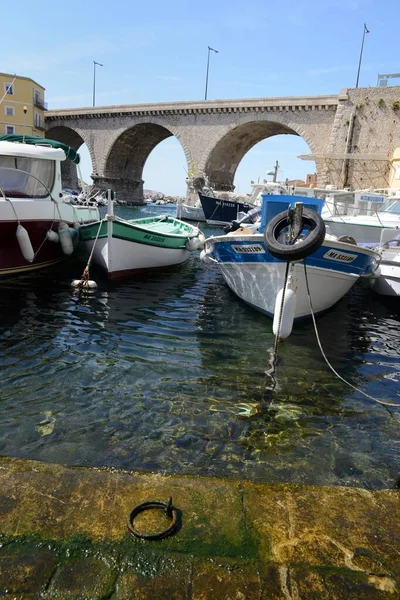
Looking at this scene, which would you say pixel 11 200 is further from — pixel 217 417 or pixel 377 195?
pixel 377 195

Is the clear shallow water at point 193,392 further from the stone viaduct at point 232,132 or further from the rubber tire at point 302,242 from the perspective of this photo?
the stone viaduct at point 232,132

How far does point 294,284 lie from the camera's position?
6938mm

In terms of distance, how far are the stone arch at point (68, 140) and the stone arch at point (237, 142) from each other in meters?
16.8

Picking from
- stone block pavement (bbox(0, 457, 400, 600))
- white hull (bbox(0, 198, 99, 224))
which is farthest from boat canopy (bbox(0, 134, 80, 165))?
stone block pavement (bbox(0, 457, 400, 600))

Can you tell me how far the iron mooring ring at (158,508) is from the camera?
219cm

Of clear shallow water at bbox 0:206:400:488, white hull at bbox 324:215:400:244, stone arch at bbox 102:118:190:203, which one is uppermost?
stone arch at bbox 102:118:190:203

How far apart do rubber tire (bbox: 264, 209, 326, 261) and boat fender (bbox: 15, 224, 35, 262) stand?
582 cm

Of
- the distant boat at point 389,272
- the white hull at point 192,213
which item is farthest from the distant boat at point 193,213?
the distant boat at point 389,272

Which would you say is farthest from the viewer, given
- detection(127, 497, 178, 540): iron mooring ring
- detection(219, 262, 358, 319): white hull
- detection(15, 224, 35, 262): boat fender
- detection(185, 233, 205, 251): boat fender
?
detection(185, 233, 205, 251): boat fender

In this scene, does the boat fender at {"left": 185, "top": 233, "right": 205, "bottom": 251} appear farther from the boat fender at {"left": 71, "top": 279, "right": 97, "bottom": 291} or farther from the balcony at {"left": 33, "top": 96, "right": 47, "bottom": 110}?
the balcony at {"left": 33, "top": 96, "right": 47, "bottom": 110}

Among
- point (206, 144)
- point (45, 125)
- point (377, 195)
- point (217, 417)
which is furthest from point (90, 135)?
point (217, 417)

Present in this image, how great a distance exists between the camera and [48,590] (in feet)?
6.14

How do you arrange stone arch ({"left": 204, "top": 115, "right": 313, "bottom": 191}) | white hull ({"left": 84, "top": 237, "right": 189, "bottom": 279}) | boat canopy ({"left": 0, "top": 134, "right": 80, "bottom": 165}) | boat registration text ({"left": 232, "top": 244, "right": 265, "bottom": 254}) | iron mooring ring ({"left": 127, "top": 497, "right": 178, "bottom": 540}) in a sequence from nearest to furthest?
iron mooring ring ({"left": 127, "top": 497, "right": 178, "bottom": 540}) → boat registration text ({"left": 232, "top": 244, "right": 265, "bottom": 254}) → white hull ({"left": 84, "top": 237, "right": 189, "bottom": 279}) → boat canopy ({"left": 0, "top": 134, "right": 80, "bottom": 165}) → stone arch ({"left": 204, "top": 115, "right": 313, "bottom": 191})

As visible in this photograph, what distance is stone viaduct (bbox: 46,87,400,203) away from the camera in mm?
30484
